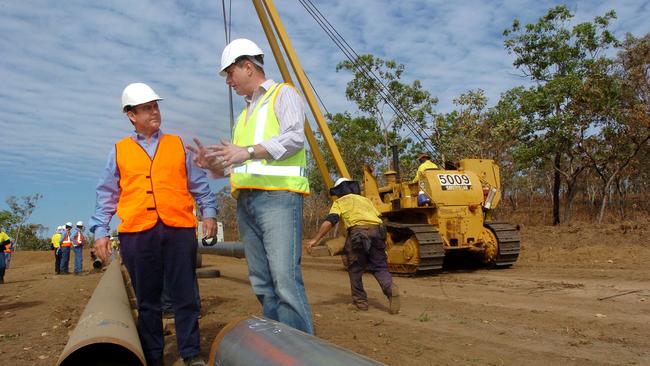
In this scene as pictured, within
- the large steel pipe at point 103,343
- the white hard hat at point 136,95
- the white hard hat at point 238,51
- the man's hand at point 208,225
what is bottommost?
the large steel pipe at point 103,343

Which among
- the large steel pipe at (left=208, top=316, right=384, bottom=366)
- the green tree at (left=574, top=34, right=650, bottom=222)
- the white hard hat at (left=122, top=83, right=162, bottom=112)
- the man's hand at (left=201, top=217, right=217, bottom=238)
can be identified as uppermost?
the green tree at (left=574, top=34, right=650, bottom=222)

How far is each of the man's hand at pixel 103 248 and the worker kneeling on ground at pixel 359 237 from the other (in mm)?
3377

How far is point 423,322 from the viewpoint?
6113 millimetres

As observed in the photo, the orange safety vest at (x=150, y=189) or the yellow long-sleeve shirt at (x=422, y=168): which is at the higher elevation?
the yellow long-sleeve shirt at (x=422, y=168)

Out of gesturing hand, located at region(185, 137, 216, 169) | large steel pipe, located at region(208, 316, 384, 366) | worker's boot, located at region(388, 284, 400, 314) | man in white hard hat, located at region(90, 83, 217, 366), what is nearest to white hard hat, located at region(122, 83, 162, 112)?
man in white hard hat, located at region(90, 83, 217, 366)

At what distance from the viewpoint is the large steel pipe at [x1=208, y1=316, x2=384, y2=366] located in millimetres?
2141

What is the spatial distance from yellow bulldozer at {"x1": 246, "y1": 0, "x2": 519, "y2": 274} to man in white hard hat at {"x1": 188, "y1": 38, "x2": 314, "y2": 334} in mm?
7473

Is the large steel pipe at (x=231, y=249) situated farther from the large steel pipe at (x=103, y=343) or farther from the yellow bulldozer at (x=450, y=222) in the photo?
the large steel pipe at (x=103, y=343)

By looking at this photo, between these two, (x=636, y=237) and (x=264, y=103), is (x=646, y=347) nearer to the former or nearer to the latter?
(x=264, y=103)

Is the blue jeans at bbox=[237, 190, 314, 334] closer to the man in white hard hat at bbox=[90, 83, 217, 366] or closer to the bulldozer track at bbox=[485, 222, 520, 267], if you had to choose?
the man in white hard hat at bbox=[90, 83, 217, 366]

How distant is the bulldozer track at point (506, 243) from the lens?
1169cm

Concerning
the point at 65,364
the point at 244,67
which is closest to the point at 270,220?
the point at 244,67

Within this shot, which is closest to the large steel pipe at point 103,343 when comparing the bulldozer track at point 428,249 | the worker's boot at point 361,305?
the worker's boot at point 361,305

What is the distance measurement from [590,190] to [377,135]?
85.8ft
